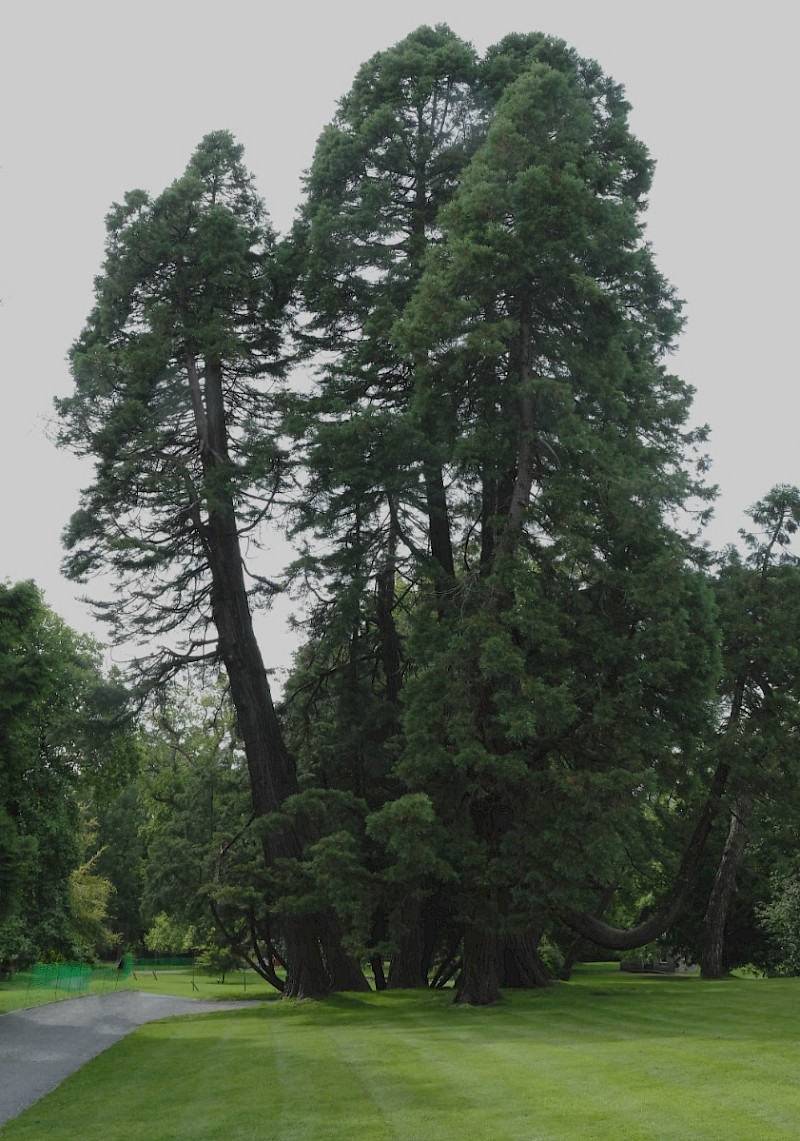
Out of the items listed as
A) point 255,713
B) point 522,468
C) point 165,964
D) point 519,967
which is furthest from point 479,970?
point 165,964

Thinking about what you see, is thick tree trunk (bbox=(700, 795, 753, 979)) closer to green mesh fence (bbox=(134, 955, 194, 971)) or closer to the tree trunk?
the tree trunk

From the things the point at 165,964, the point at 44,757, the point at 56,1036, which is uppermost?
the point at 44,757

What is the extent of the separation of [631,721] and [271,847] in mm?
7843

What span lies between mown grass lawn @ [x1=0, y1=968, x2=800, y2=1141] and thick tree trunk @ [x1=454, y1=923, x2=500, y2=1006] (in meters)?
0.74

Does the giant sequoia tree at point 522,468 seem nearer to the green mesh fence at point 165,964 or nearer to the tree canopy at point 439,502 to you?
the tree canopy at point 439,502

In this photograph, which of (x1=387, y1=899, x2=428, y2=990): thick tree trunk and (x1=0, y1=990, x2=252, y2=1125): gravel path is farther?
(x1=387, y1=899, x2=428, y2=990): thick tree trunk

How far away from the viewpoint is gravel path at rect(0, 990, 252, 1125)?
40.5 feet

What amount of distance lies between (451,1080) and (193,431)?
16.6 meters

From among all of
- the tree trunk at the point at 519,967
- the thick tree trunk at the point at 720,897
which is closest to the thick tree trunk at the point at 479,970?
the tree trunk at the point at 519,967

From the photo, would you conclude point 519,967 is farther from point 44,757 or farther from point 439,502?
point 44,757

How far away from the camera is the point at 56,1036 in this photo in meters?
19.0

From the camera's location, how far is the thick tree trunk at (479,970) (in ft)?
60.8

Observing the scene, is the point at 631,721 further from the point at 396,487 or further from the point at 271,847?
the point at 271,847

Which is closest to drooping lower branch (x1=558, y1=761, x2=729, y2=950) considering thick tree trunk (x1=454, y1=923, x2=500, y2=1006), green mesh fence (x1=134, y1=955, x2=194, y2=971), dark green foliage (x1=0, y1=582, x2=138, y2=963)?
thick tree trunk (x1=454, y1=923, x2=500, y2=1006)
